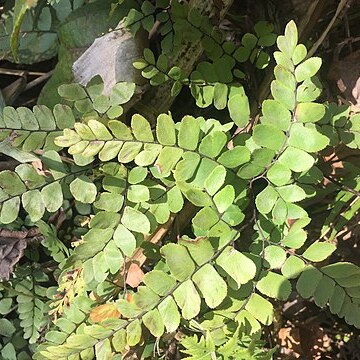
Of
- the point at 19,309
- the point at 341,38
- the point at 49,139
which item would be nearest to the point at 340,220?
the point at 341,38

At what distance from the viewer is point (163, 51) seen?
947 mm

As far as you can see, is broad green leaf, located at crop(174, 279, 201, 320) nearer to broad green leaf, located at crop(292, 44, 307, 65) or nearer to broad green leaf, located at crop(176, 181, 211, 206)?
broad green leaf, located at crop(176, 181, 211, 206)

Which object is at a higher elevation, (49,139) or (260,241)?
(49,139)

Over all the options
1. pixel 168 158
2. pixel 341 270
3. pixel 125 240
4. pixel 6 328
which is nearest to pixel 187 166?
pixel 168 158

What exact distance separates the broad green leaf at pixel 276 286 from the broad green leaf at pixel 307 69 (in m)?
0.25

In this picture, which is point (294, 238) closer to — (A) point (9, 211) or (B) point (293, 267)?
(B) point (293, 267)

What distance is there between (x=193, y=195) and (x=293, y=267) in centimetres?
15

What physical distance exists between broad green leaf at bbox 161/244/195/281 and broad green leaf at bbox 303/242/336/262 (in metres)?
0.15

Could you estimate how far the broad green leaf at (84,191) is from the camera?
827mm

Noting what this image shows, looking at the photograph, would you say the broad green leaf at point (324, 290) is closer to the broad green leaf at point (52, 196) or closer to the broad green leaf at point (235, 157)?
Result: the broad green leaf at point (235, 157)

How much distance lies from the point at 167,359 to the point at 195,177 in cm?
40

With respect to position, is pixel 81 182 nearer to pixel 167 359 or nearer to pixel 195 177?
pixel 195 177

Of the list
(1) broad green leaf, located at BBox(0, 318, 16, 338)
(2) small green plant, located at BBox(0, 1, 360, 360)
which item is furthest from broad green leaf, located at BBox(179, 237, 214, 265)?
(1) broad green leaf, located at BBox(0, 318, 16, 338)

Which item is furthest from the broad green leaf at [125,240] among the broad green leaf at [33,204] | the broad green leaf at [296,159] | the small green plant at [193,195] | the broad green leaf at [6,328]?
the broad green leaf at [6,328]
